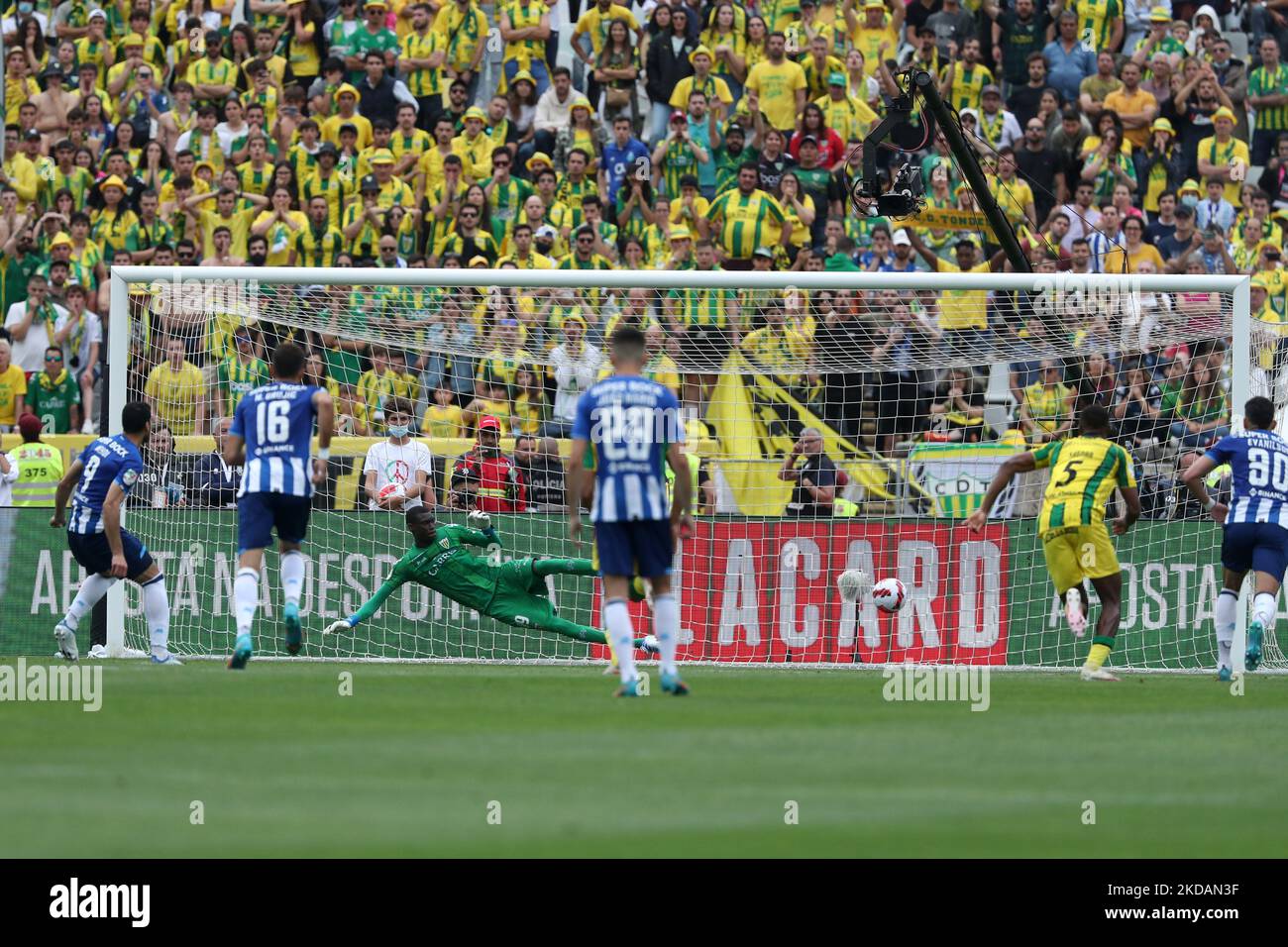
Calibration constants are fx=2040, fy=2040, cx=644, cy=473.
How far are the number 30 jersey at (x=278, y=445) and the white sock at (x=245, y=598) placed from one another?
1.98 feet

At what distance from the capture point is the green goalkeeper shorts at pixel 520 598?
17.6 metres

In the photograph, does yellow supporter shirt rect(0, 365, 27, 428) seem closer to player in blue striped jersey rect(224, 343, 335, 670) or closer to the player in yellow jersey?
player in blue striped jersey rect(224, 343, 335, 670)

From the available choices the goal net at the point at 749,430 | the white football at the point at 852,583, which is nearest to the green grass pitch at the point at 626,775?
the white football at the point at 852,583

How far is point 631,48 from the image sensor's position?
25812 mm

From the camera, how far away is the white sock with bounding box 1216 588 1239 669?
16.6 m

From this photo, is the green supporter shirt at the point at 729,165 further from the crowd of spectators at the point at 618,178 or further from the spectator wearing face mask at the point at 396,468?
the spectator wearing face mask at the point at 396,468

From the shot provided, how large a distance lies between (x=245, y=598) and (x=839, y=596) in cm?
602

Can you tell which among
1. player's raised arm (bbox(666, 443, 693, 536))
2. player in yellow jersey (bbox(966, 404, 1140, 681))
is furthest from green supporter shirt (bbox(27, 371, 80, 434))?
player's raised arm (bbox(666, 443, 693, 536))

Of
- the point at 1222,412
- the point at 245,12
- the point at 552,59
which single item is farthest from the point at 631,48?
the point at 1222,412

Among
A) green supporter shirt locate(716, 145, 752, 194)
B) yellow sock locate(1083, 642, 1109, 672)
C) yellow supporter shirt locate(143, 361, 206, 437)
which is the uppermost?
green supporter shirt locate(716, 145, 752, 194)

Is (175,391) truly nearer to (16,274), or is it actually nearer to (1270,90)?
(16,274)

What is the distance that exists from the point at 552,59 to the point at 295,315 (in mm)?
8918

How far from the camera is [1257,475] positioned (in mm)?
16141

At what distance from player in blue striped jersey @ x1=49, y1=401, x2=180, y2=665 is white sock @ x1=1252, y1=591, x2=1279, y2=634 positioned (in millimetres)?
8700
